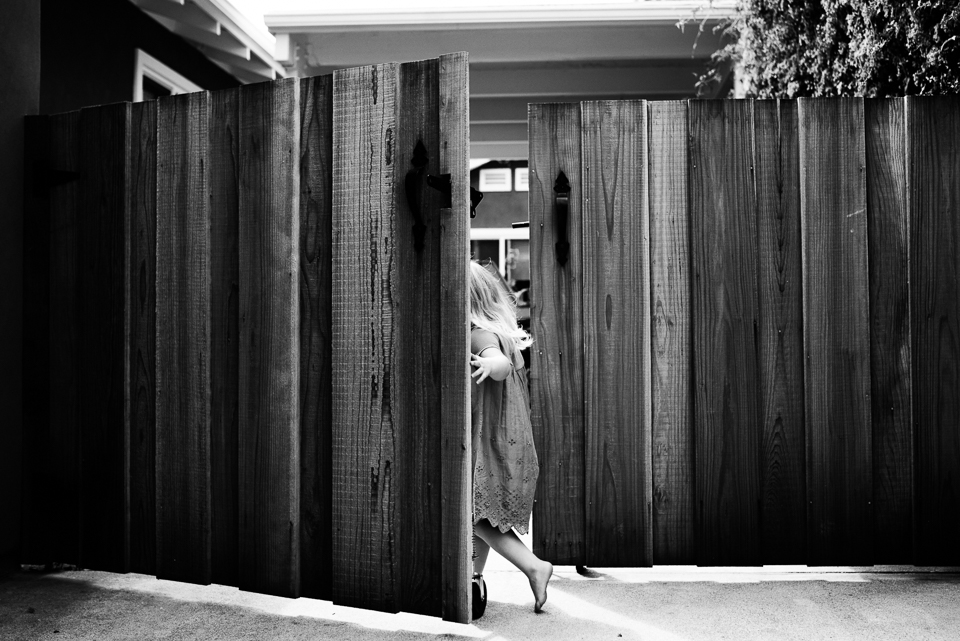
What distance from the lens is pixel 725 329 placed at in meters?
3.21

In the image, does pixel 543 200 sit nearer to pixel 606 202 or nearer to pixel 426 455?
pixel 606 202

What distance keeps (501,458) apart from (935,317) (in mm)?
1975

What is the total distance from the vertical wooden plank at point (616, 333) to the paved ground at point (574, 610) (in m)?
0.27

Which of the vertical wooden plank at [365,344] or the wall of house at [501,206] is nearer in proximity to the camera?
the vertical wooden plank at [365,344]

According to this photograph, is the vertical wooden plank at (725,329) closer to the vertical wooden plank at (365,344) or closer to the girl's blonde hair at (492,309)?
the girl's blonde hair at (492,309)

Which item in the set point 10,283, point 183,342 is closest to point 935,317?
point 183,342

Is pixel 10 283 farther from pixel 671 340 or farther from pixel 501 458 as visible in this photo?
pixel 671 340

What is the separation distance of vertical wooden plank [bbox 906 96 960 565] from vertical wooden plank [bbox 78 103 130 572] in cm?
342

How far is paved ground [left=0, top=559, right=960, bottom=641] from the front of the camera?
2.64m

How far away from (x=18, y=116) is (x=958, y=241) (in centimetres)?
429

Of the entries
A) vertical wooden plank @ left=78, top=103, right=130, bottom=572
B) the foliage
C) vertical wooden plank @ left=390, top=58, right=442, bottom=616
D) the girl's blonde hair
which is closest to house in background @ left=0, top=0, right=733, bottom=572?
vertical wooden plank @ left=78, top=103, right=130, bottom=572

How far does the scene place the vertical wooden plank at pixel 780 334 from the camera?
3178 mm

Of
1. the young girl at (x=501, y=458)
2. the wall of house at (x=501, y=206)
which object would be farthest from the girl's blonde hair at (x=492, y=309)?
the wall of house at (x=501, y=206)

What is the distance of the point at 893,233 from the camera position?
3.22 metres
